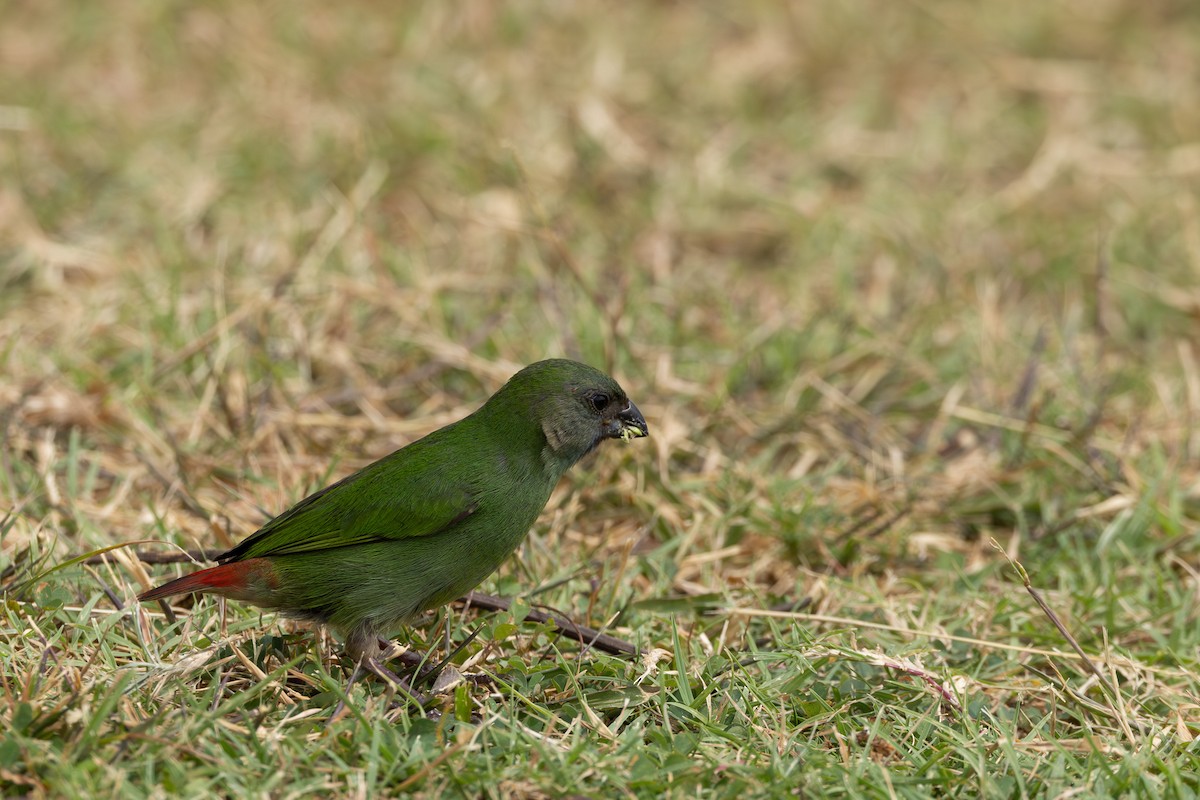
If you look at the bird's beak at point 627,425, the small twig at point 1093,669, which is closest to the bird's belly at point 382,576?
the bird's beak at point 627,425

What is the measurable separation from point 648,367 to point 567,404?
1.69m

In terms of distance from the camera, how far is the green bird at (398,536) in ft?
11.0

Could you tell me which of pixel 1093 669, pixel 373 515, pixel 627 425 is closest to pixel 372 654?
pixel 373 515

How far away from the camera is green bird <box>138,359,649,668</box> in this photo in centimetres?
337

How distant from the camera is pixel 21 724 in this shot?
2895 mm

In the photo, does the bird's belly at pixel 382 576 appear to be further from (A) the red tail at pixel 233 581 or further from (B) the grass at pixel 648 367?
(B) the grass at pixel 648 367

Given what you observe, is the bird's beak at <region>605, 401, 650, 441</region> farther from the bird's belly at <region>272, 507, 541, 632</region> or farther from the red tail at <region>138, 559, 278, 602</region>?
the red tail at <region>138, 559, 278, 602</region>

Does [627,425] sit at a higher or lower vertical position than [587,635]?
higher

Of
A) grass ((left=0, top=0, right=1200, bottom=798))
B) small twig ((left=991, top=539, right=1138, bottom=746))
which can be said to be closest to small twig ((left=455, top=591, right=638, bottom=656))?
grass ((left=0, top=0, right=1200, bottom=798))

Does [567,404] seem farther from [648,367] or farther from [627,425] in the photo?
[648,367]

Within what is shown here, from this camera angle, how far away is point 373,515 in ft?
11.3

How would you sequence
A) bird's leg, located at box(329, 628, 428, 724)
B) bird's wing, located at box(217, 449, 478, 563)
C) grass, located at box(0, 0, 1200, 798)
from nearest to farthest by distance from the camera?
grass, located at box(0, 0, 1200, 798)
bird's leg, located at box(329, 628, 428, 724)
bird's wing, located at box(217, 449, 478, 563)

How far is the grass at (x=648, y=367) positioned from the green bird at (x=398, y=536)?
162 millimetres

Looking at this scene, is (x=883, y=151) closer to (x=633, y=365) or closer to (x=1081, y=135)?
(x=1081, y=135)
